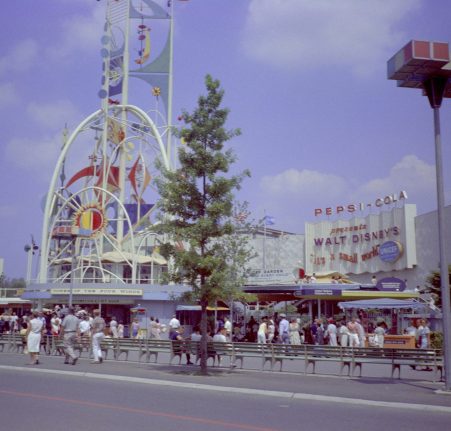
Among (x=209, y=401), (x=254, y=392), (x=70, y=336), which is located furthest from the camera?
(x=70, y=336)

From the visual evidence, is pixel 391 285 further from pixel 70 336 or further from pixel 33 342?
pixel 33 342

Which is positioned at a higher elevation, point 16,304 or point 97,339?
point 16,304

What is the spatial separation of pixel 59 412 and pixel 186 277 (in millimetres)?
8022

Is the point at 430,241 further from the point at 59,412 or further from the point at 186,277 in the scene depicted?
the point at 59,412

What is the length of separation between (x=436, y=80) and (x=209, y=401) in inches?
375

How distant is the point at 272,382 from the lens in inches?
590

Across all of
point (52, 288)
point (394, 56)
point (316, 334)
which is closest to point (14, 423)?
point (394, 56)

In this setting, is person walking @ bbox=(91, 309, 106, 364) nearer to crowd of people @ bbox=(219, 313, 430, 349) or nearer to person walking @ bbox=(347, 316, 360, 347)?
crowd of people @ bbox=(219, 313, 430, 349)

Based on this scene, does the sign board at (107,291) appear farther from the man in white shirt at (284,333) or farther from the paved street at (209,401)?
the paved street at (209,401)

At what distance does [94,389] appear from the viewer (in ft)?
41.3

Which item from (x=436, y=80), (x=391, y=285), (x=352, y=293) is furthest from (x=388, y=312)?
(x=436, y=80)

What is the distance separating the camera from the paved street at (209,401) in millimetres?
Result: 8773

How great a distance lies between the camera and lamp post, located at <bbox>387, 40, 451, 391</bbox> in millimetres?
13188

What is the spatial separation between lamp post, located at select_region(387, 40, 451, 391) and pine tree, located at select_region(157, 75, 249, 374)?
18.1 feet
